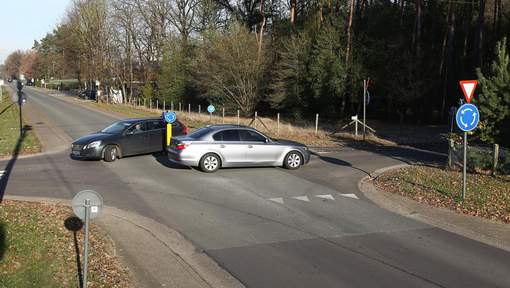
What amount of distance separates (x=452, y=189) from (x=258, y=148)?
5740 millimetres

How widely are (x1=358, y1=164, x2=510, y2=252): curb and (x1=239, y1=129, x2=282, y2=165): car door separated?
371cm

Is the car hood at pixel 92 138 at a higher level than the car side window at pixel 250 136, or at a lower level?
lower

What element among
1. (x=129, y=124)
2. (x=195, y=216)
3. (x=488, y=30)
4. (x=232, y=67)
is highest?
(x=488, y=30)

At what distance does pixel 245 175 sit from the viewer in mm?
15352

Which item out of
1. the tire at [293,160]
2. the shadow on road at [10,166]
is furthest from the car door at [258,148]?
the shadow on road at [10,166]

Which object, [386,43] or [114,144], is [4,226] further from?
[386,43]

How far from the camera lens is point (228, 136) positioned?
1595 cm

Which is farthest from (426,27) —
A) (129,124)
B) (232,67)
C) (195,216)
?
(195,216)

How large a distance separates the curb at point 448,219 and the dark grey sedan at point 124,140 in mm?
8807

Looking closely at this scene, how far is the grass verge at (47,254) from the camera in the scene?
6.58m

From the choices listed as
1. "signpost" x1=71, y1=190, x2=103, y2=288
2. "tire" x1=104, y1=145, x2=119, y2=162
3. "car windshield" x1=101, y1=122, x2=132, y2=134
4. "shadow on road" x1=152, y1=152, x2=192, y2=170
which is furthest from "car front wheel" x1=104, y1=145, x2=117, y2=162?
"signpost" x1=71, y1=190, x2=103, y2=288

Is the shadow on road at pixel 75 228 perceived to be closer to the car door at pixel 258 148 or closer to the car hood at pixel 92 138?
the car door at pixel 258 148

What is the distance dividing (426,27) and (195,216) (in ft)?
142

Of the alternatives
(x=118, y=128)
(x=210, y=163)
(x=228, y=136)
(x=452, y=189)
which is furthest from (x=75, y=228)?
(x=118, y=128)
